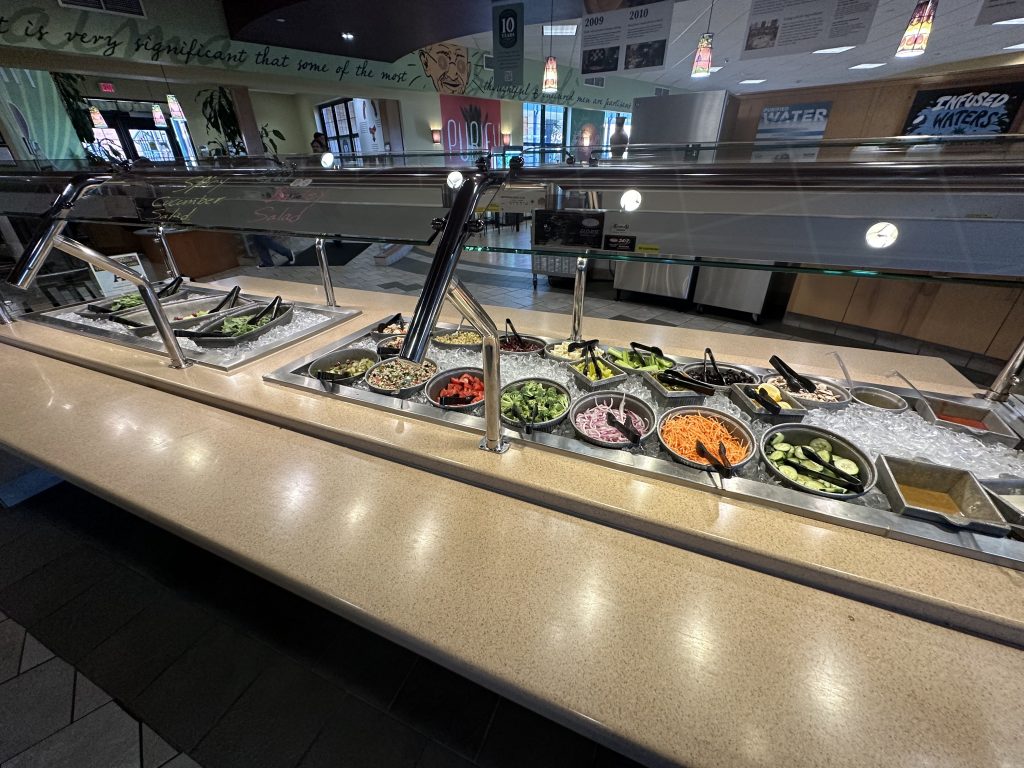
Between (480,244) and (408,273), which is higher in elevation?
(480,244)

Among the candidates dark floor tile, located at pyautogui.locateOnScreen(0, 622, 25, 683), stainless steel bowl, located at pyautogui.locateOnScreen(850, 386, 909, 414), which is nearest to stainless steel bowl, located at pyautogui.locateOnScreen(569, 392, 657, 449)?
stainless steel bowl, located at pyautogui.locateOnScreen(850, 386, 909, 414)

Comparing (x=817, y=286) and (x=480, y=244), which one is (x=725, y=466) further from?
(x=817, y=286)

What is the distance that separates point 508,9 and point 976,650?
4520 millimetres

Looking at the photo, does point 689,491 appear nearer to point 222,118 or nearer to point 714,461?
point 714,461

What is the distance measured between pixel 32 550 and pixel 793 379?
3.54 metres

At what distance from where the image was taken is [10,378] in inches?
67.1

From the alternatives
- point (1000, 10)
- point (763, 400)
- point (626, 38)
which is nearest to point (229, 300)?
point (763, 400)

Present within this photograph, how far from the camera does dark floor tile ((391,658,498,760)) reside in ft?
4.62

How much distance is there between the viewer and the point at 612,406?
1.34 m

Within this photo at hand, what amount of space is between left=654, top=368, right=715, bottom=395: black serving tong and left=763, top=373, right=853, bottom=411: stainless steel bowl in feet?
0.78

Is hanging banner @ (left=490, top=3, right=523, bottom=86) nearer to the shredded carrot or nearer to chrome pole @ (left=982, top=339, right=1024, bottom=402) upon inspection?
the shredded carrot

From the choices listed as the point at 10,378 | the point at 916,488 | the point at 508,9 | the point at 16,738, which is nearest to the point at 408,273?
the point at 508,9

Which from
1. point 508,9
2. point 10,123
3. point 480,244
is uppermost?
point 508,9

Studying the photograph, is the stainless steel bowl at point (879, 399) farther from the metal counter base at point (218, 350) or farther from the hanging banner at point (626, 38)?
the hanging banner at point (626, 38)
